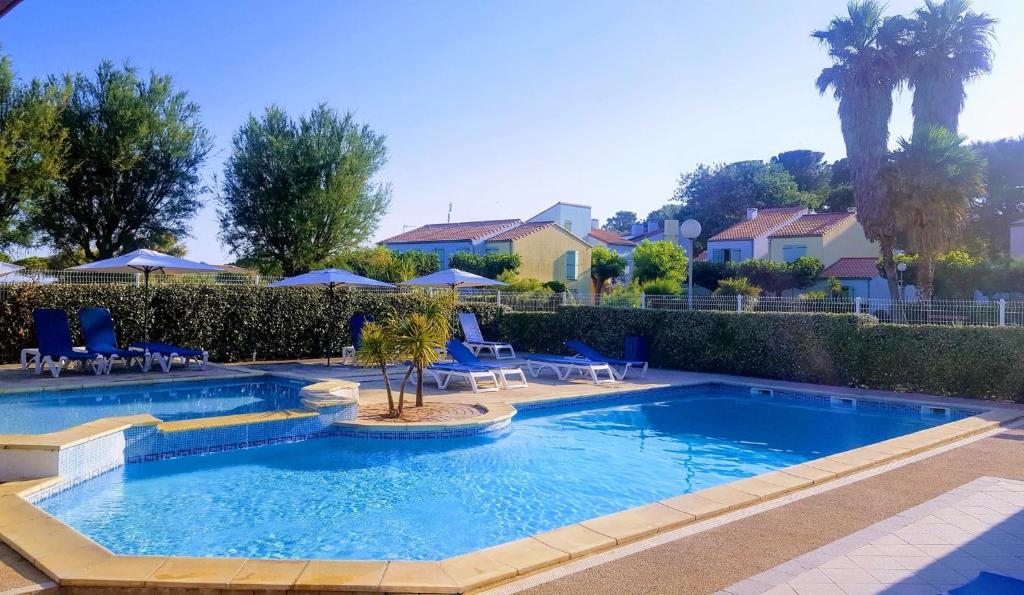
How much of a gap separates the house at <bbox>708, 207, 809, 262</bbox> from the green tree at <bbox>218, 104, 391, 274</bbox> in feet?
89.2

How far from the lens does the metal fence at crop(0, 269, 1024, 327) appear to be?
42.4ft

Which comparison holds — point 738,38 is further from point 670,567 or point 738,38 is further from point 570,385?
point 670,567

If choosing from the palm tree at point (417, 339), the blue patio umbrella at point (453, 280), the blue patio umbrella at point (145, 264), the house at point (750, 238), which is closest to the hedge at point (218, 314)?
the blue patio umbrella at point (145, 264)

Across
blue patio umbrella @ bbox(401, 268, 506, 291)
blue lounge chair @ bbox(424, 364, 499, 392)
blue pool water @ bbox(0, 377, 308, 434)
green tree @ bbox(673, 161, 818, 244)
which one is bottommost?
blue pool water @ bbox(0, 377, 308, 434)

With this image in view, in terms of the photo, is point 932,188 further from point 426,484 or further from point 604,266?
point 426,484

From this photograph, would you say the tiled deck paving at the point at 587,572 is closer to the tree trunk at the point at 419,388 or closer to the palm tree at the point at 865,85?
the tree trunk at the point at 419,388

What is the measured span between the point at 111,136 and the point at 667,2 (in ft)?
59.0

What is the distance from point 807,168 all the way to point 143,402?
71.3 metres

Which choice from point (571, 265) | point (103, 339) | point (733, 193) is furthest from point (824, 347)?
point (733, 193)

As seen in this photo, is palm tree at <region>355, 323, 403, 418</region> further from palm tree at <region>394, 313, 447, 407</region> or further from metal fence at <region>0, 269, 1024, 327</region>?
metal fence at <region>0, 269, 1024, 327</region>

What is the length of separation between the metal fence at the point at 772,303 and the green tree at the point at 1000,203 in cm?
3336

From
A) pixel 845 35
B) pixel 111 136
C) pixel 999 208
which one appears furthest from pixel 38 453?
pixel 999 208

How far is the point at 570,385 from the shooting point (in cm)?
1303

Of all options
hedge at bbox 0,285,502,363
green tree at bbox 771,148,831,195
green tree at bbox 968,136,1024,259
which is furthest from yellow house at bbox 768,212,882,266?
hedge at bbox 0,285,502,363
